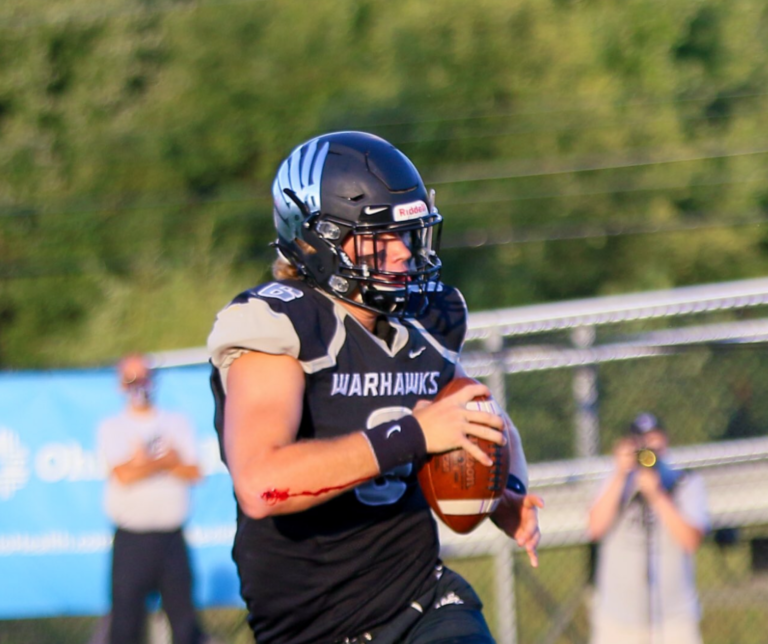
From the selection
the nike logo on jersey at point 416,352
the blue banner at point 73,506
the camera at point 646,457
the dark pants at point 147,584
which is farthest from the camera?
the blue banner at point 73,506

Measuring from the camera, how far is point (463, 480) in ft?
9.72

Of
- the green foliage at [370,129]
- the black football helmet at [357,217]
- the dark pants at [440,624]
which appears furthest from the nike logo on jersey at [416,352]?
the green foliage at [370,129]

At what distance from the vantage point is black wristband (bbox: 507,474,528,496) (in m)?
3.42

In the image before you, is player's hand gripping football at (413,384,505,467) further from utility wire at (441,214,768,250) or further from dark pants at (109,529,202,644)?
utility wire at (441,214,768,250)

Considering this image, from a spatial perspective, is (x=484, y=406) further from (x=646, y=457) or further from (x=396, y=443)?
(x=646, y=457)

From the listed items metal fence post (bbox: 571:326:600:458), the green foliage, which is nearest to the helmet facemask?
metal fence post (bbox: 571:326:600:458)

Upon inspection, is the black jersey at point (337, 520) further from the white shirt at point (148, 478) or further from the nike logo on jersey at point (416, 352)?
the white shirt at point (148, 478)

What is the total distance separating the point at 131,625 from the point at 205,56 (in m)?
15.5

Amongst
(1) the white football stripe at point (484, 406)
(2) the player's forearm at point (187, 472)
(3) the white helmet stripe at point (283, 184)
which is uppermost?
(3) the white helmet stripe at point (283, 184)

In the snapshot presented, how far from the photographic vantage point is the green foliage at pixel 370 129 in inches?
691

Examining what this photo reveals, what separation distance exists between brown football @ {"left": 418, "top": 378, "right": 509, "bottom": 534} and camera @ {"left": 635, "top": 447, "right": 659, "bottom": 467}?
280 cm

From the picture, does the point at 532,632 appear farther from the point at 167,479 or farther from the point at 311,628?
the point at 311,628

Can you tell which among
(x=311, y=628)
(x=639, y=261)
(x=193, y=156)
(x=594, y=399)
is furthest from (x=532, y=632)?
(x=193, y=156)

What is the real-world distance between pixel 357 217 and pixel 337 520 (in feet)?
2.66
